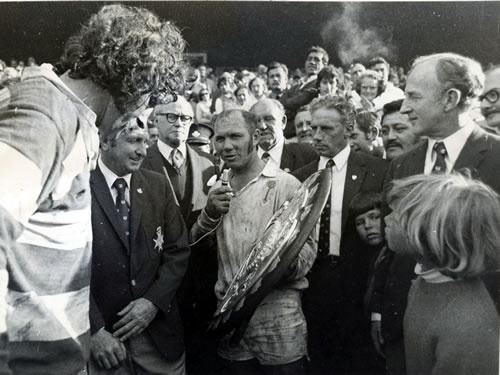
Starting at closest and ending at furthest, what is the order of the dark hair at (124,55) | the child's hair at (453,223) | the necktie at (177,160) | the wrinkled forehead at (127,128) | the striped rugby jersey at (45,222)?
the striped rugby jersey at (45,222) < the dark hair at (124,55) < the wrinkled forehead at (127,128) < the child's hair at (453,223) < the necktie at (177,160)

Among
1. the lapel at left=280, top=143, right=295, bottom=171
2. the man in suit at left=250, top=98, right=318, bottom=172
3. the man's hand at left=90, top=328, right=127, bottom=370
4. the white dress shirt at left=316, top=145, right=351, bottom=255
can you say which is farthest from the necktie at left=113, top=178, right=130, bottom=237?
the white dress shirt at left=316, top=145, right=351, bottom=255

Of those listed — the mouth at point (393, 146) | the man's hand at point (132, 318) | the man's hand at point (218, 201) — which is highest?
the mouth at point (393, 146)

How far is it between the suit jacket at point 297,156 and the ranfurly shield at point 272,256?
11cm

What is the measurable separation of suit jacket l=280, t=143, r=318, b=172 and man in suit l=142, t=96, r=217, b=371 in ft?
1.36

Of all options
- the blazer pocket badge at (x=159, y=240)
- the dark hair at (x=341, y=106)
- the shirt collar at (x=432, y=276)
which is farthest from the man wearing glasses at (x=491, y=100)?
the blazer pocket badge at (x=159, y=240)

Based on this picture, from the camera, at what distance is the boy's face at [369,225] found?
11.1 feet

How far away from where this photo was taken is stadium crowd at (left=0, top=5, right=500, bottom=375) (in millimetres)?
3275

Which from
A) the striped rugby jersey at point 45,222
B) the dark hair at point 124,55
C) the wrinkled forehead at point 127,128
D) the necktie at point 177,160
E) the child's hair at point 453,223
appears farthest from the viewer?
the necktie at point 177,160

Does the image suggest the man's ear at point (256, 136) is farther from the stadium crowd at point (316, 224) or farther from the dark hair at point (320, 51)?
the dark hair at point (320, 51)

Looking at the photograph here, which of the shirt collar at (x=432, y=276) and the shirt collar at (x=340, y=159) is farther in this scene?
the shirt collar at (x=340, y=159)

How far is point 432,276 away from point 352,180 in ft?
2.21

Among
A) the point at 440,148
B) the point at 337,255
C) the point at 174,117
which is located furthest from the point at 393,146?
the point at 174,117

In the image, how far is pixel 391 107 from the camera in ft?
11.2

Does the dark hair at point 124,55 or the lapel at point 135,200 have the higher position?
the dark hair at point 124,55
